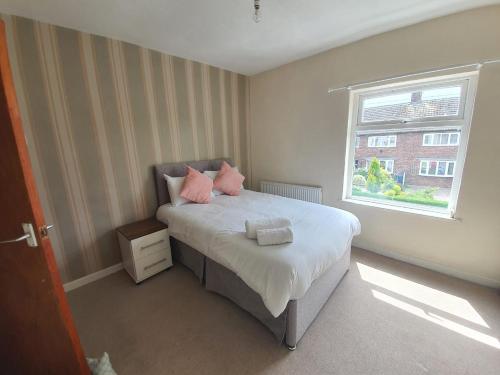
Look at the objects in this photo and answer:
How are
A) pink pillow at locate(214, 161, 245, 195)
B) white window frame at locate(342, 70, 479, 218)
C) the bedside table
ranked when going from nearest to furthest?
white window frame at locate(342, 70, 479, 218) → the bedside table → pink pillow at locate(214, 161, 245, 195)

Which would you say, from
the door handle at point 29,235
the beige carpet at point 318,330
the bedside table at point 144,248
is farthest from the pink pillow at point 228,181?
the door handle at point 29,235

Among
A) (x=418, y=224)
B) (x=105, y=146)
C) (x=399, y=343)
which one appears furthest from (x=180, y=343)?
(x=418, y=224)

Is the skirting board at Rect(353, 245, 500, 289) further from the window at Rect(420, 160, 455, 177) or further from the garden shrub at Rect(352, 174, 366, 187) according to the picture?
the window at Rect(420, 160, 455, 177)

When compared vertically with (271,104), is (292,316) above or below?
below

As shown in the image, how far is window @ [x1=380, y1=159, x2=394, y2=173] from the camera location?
2525 mm

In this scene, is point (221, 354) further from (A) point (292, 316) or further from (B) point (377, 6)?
(B) point (377, 6)

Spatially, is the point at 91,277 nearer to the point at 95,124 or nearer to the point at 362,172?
the point at 95,124

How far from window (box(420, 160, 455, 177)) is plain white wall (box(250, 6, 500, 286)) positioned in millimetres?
166

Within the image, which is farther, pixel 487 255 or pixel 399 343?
pixel 487 255

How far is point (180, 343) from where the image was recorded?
5.03ft

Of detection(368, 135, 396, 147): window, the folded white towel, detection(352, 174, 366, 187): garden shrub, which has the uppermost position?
detection(368, 135, 396, 147): window

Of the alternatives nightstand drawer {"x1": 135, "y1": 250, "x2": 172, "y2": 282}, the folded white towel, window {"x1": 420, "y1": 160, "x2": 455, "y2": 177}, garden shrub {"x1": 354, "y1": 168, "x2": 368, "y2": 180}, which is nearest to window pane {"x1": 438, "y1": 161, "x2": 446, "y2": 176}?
window {"x1": 420, "y1": 160, "x2": 455, "y2": 177}

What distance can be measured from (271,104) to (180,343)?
10.4 ft

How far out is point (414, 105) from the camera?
2.27 metres
